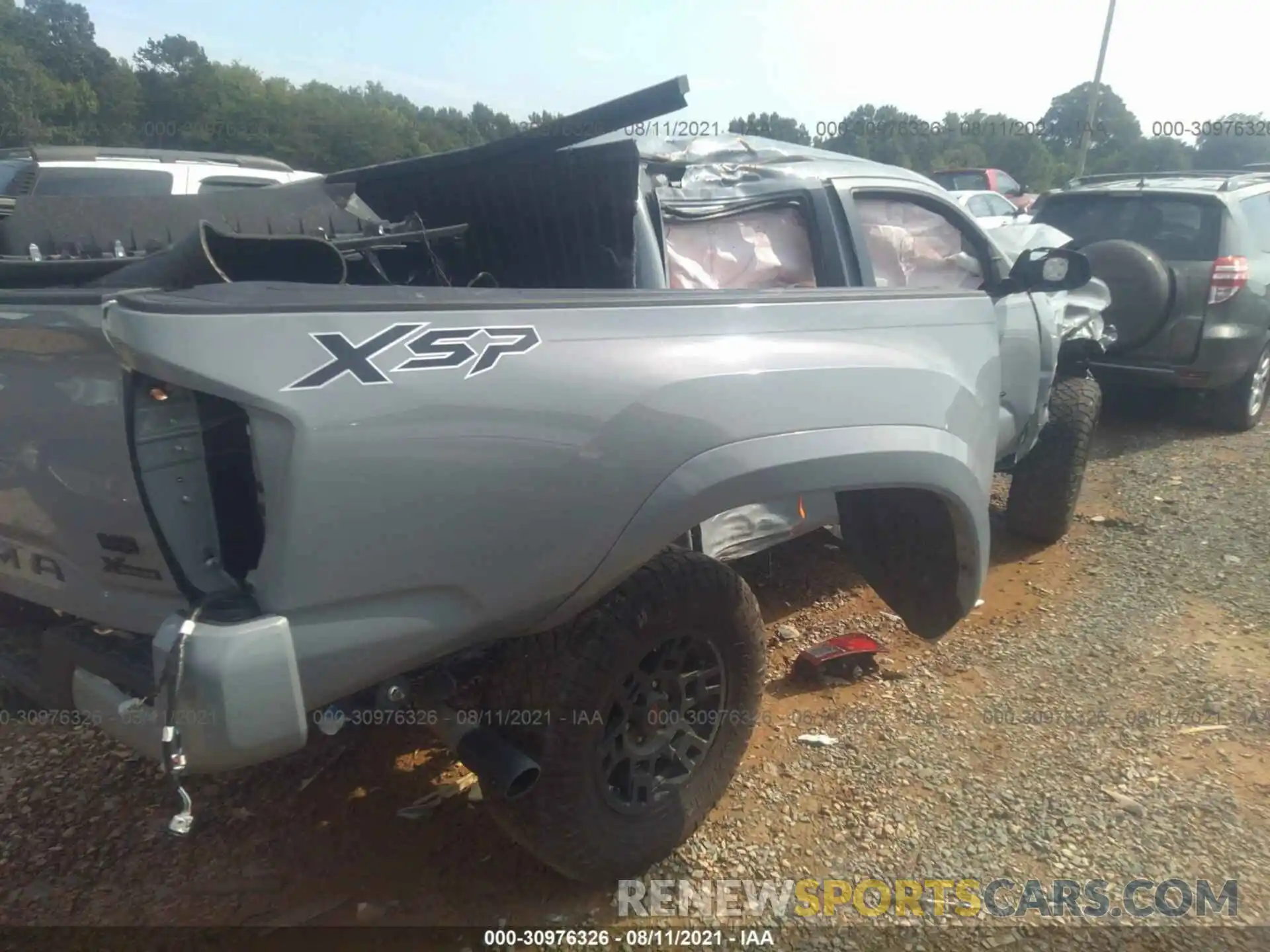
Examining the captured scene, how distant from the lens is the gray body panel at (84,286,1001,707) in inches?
65.6

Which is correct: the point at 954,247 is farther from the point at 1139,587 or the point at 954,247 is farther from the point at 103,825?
the point at 103,825

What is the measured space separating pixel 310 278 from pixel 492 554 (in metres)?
0.82

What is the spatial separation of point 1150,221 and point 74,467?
23.4 ft

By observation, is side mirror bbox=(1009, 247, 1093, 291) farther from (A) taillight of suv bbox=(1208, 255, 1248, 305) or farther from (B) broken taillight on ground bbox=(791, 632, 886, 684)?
(A) taillight of suv bbox=(1208, 255, 1248, 305)

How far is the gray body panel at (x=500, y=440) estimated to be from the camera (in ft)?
5.46

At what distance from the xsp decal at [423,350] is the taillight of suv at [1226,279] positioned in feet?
20.4

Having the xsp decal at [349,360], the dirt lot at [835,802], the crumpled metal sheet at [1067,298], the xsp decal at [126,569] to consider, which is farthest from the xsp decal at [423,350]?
the crumpled metal sheet at [1067,298]

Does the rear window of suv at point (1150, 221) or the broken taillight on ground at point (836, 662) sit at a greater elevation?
the rear window of suv at point (1150, 221)

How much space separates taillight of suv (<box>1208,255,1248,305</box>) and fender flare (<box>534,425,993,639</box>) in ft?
15.2

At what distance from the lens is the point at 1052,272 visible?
3.59 meters

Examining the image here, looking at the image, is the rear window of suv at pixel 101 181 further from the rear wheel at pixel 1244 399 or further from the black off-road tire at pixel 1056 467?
the rear wheel at pixel 1244 399

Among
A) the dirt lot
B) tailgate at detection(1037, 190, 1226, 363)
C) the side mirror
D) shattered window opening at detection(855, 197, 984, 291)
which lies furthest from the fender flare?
tailgate at detection(1037, 190, 1226, 363)

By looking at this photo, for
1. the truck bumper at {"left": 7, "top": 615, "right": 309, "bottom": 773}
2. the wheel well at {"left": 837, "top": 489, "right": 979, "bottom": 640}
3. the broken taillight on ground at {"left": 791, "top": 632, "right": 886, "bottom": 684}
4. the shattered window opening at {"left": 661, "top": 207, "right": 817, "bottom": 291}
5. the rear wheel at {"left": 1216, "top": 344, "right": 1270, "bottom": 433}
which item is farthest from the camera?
the rear wheel at {"left": 1216, "top": 344, "right": 1270, "bottom": 433}

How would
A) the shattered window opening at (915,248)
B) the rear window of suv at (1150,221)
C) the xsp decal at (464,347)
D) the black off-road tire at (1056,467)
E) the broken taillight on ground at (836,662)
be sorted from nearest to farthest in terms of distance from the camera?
the xsp decal at (464,347)
the shattered window opening at (915,248)
the broken taillight on ground at (836,662)
the black off-road tire at (1056,467)
the rear window of suv at (1150,221)
